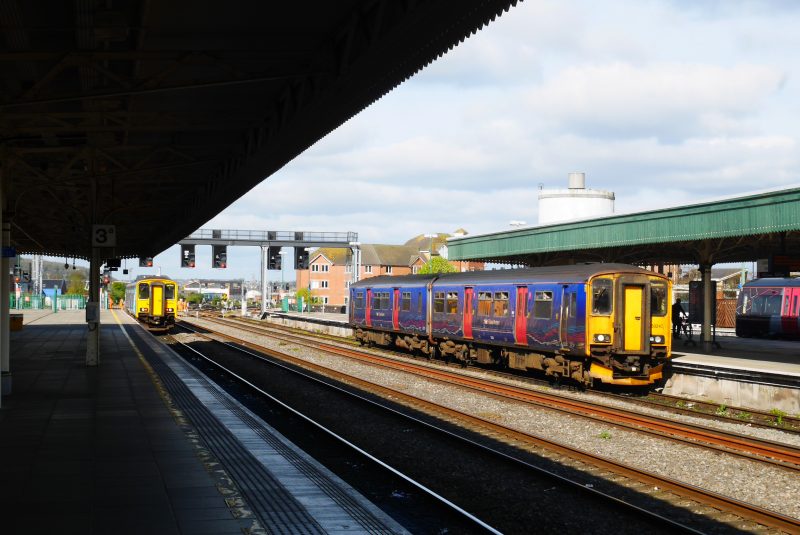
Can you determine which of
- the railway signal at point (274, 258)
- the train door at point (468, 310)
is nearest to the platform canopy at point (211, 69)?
the train door at point (468, 310)

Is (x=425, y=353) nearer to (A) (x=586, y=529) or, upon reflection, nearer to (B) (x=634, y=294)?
(B) (x=634, y=294)

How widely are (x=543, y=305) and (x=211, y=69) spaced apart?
10785 mm

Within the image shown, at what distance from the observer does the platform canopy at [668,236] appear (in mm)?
20406

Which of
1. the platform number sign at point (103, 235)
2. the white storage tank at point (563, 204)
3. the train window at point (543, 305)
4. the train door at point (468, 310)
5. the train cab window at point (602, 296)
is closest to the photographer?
the train cab window at point (602, 296)

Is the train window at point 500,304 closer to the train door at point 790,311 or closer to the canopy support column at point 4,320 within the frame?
the canopy support column at point 4,320

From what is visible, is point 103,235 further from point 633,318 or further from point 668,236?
point 668,236

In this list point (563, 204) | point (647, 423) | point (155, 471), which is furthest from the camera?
point (563, 204)

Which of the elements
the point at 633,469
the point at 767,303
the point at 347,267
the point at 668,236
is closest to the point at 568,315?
the point at 668,236

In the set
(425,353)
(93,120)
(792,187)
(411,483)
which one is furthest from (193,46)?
(425,353)

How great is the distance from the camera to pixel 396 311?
1243 inches

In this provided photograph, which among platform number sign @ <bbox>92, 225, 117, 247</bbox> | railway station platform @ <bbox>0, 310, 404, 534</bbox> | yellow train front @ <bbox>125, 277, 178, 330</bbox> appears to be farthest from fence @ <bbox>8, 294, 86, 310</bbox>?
railway station platform @ <bbox>0, 310, 404, 534</bbox>

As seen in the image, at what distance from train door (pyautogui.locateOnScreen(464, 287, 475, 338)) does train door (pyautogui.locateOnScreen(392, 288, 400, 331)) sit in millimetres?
6442

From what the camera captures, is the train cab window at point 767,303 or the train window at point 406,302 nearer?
the train window at point 406,302

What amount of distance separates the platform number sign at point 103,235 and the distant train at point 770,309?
101 ft
